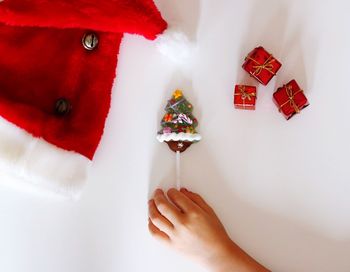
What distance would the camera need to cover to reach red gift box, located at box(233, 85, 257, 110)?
91cm

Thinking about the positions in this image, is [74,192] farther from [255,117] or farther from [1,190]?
[255,117]

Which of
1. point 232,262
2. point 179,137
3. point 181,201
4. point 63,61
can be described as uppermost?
point 63,61

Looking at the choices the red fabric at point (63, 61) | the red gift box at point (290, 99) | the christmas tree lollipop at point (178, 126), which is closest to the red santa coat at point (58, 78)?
the red fabric at point (63, 61)

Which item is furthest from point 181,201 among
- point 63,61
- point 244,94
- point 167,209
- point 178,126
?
point 63,61

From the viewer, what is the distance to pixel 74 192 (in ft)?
2.64

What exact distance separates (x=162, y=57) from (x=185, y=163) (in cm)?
23

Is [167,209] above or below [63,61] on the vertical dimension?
below

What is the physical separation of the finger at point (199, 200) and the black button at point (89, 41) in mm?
339

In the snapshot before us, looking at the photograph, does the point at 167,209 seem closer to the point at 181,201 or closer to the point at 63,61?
the point at 181,201

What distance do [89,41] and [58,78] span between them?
9cm

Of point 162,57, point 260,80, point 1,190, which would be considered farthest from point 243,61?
point 1,190

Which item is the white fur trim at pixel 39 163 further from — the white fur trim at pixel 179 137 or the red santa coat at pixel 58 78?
the white fur trim at pixel 179 137

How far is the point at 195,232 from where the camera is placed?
0.86 meters

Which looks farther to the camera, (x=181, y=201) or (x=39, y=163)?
(x=181, y=201)
